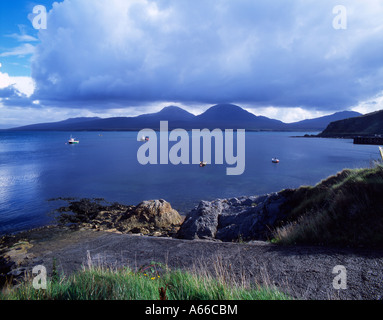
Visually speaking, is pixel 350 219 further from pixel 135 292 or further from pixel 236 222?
pixel 135 292

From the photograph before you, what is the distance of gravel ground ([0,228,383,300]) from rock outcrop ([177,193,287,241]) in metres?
3.53

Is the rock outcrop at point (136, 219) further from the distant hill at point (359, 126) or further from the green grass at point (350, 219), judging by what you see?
the distant hill at point (359, 126)

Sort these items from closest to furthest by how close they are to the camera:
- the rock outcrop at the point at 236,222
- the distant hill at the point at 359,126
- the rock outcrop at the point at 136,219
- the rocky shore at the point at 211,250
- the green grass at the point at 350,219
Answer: the rocky shore at the point at 211,250, the green grass at the point at 350,219, the rock outcrop at the point at 236,222, the rock outcrop at the point at 136,219, the distant hill at the point at 359,126

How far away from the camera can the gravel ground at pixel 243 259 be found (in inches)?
210

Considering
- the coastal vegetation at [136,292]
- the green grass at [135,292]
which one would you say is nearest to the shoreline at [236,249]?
the coastal vegetation at [136,292]

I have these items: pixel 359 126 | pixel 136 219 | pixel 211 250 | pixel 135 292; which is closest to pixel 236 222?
pixel 211 250

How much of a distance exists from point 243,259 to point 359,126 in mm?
154091

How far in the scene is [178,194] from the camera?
27.5 metres

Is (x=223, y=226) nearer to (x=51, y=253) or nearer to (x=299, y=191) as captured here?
(x=299, y=191)

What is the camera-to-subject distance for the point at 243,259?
23.8 feet

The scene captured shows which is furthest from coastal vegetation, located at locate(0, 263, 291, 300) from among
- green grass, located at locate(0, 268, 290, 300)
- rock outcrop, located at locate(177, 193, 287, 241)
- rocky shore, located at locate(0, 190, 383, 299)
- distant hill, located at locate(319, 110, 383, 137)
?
distant hill, located at locate(319, 110, 383, 137)

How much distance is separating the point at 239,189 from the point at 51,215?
797 inches

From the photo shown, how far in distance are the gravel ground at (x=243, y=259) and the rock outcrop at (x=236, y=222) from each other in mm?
3527
